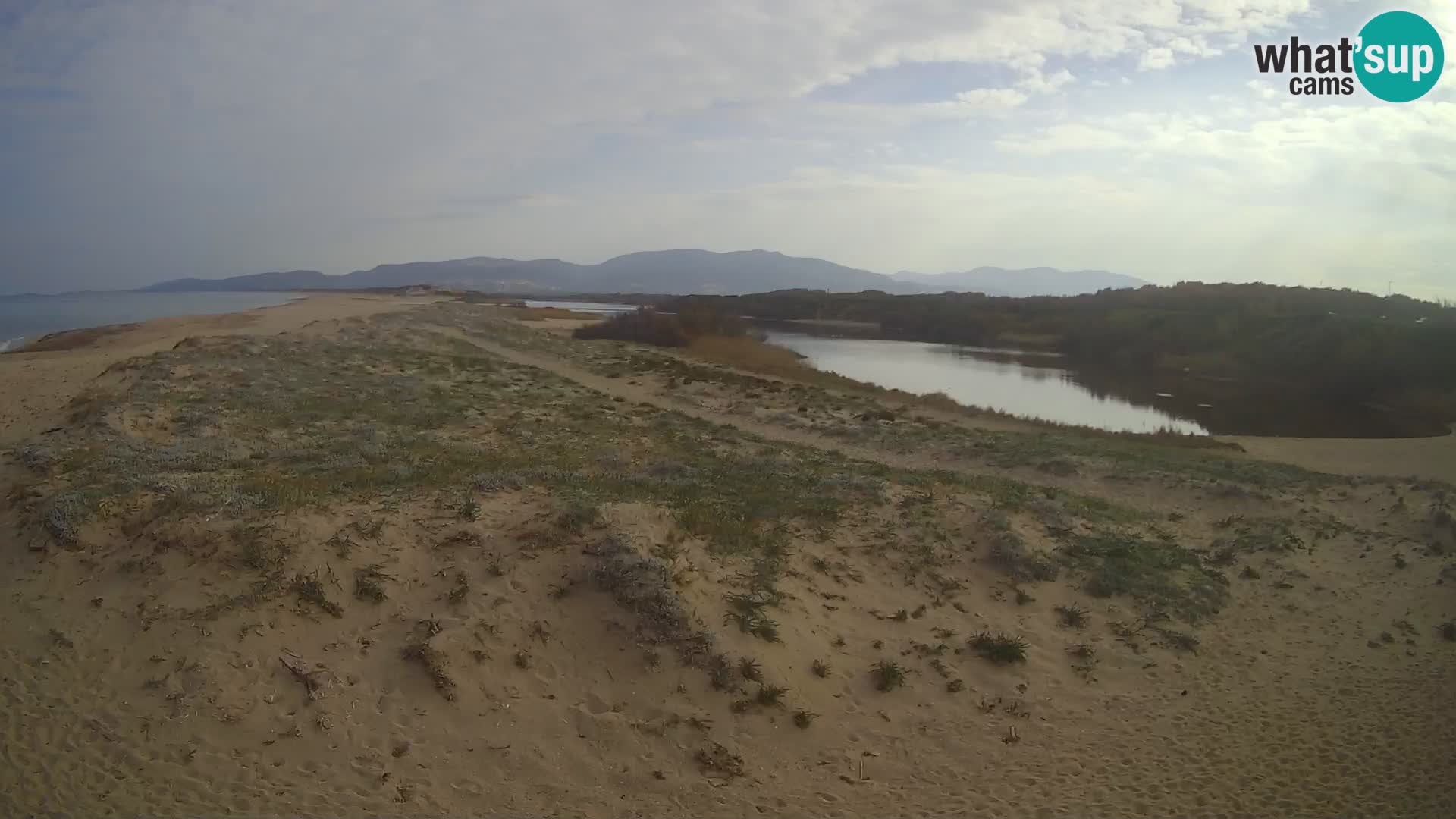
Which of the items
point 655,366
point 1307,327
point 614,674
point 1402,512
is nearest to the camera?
point 614,674

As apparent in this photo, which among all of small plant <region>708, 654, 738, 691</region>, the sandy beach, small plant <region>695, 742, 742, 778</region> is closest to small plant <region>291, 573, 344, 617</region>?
the sandy beach

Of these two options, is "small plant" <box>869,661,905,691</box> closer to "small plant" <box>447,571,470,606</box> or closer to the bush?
"small plant" <box>447,571,470,606</box>

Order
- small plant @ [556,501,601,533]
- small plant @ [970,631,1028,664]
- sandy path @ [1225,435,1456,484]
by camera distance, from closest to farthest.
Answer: small plant @ [970,631,1028,664] < small plant @ [556,501,601,533] < sandy path @ [1225,435,1456,484]

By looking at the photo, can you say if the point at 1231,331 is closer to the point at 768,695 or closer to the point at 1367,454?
the point at 1367,454

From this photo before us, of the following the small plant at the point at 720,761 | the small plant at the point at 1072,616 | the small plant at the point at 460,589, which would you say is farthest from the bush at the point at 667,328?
the small plant at the point at 720,761

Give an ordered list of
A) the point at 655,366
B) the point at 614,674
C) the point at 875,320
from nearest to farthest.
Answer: the point at 614,674, the point at 655,366, the point at 875,320

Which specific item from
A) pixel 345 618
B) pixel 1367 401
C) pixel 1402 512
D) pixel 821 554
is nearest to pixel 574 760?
pixel 345 618

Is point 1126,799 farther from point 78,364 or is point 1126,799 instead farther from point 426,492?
point 78,364
